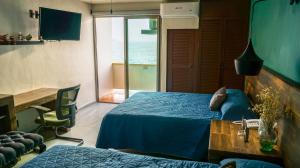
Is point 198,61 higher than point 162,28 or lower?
lower

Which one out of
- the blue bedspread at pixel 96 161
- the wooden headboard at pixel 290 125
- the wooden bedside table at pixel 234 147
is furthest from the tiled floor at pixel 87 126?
the wooden headboard at pixel 290 125

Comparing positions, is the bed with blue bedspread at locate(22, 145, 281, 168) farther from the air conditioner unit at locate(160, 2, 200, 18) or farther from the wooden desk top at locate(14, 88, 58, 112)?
the air conditioner unit at locate(160, 2, 200, 18)

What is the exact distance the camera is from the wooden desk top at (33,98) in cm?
318

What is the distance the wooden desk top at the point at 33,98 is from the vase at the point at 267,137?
2839mm

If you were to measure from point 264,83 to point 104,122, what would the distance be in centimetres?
194

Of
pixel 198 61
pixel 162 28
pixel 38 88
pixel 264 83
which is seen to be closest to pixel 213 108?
pixel 264 83

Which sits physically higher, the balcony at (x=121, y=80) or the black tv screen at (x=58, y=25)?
the black tv screen at (x=58, y=25)

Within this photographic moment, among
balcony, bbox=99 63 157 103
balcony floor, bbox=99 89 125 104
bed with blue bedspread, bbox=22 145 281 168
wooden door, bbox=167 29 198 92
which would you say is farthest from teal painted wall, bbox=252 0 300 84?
balcony floor, bbox=99 89 125 104

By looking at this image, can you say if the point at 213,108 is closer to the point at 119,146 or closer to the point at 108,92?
the point at 119,146

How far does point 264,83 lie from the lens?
2.75 m

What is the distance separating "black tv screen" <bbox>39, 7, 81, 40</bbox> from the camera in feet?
11.8

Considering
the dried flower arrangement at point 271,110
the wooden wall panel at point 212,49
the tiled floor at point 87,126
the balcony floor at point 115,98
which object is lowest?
the tiled floor at point 87,126

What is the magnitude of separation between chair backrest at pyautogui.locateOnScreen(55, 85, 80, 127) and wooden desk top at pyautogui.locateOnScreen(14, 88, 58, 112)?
30 centimetres

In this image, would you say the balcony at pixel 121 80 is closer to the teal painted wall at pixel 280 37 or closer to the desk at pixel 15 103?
the desk at pixel 15 103
